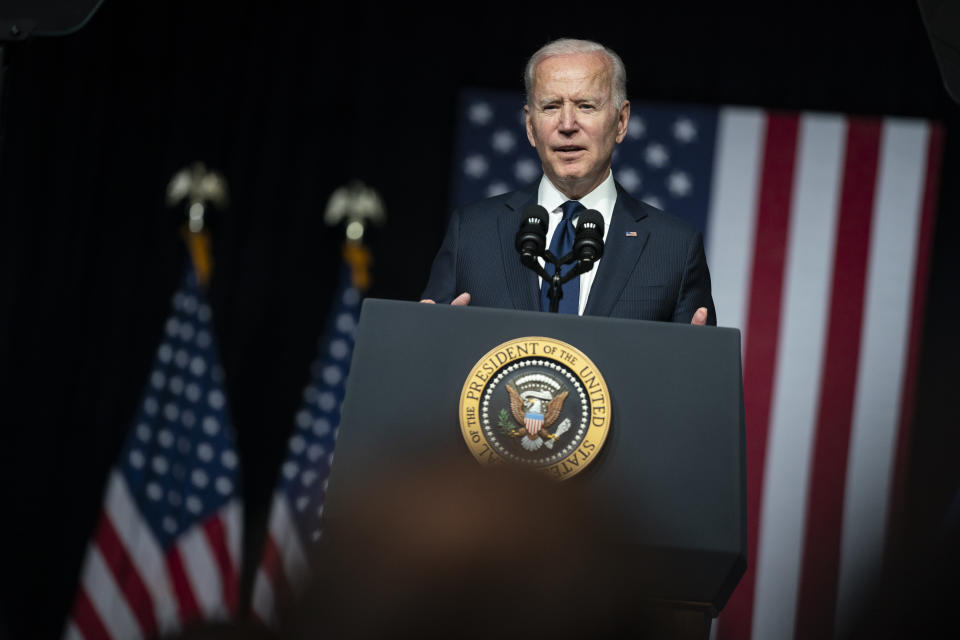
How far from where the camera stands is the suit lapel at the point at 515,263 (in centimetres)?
190

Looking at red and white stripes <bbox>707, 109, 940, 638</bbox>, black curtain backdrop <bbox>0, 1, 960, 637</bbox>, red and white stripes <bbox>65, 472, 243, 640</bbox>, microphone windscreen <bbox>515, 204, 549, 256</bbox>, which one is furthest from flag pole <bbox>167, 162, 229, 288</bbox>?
microphone windscreen <bbox>515, 204, 549, 256</bbox>

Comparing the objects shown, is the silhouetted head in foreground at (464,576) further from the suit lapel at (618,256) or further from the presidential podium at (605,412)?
the suit lapel at (618,256)

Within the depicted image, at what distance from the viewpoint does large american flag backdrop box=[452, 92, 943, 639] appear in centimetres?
430

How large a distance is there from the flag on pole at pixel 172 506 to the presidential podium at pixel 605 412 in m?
3.20

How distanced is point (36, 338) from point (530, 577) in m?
4.85

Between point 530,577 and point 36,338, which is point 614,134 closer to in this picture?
point 530,577

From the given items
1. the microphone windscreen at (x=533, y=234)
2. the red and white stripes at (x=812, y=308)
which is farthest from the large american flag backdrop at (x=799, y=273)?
the microphone windscreen at (x=533, y=234)

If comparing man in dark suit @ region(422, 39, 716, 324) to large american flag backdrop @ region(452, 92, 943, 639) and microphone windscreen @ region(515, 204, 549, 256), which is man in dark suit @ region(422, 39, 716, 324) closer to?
microphone windscreen @ region(515, 204, 549, 256)

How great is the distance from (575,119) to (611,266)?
11.3 inches

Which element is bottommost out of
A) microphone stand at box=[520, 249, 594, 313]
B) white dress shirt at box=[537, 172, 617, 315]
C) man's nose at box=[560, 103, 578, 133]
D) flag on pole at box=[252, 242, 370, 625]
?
flag on pole at box=[252, 242, 370, 625]

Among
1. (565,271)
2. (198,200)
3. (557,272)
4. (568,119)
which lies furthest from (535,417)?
(198,200)

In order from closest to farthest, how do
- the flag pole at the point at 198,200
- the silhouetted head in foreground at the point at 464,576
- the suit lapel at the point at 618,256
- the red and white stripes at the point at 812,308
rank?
the silhouetted head in foreground at the point at 464,576, the suit lapel at the point at 618,256, the red and white stripes at the point at 812,308, the flag pole at the point at 198,200

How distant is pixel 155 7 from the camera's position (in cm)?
509

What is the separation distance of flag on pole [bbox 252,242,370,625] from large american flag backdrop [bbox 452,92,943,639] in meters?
0.65
